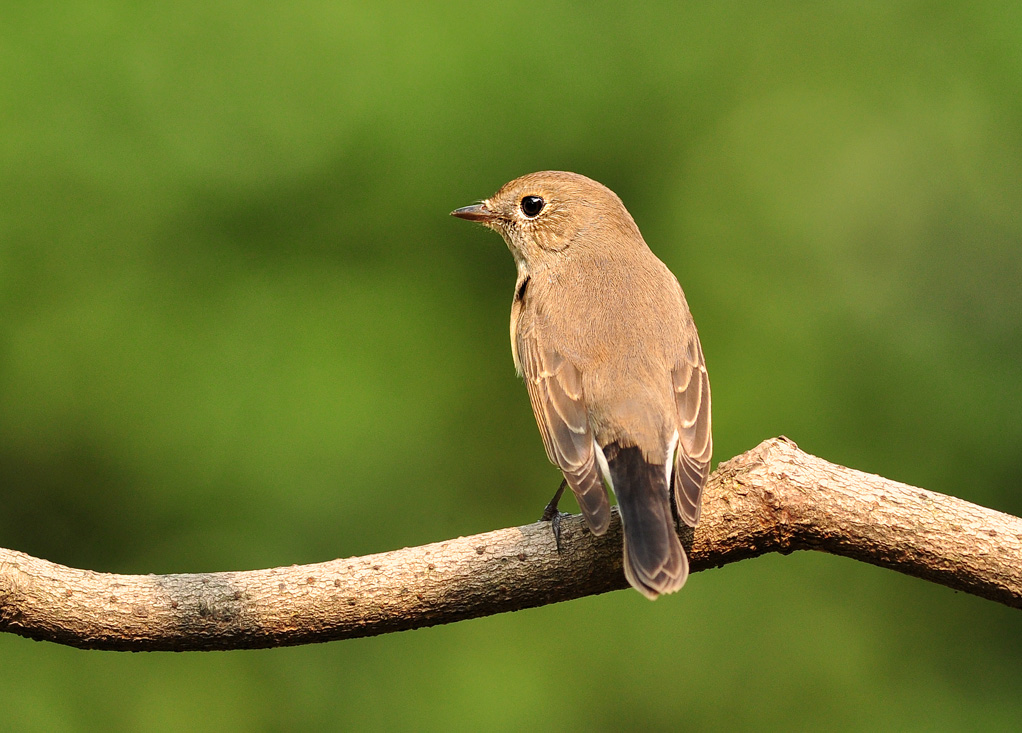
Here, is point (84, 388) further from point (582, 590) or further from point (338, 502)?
point (582, 590)

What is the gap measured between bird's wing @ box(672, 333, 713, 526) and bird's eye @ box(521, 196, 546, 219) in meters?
1.11

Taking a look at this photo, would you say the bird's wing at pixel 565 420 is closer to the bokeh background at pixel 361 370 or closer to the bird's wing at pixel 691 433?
the bird's wing at pixel 691 433

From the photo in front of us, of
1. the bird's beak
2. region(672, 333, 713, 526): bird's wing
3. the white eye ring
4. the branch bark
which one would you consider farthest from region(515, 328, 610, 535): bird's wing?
the bird's beak

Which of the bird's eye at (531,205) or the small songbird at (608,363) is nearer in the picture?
the small songbird at (608,363)

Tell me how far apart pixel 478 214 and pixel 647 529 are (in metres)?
2.46

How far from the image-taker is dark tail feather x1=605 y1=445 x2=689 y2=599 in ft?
12.0

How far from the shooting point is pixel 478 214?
5.84m

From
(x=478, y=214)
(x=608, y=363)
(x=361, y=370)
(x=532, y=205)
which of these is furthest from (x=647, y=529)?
(x=361, y=370)

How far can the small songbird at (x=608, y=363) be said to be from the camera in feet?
12.9

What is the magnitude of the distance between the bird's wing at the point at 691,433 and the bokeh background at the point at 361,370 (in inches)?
153

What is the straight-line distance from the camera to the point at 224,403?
8141mm

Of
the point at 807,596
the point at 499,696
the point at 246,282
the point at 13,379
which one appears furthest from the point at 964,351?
the point at 13,379

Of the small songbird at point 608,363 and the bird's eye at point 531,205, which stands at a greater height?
the bird's eye at point 531,205

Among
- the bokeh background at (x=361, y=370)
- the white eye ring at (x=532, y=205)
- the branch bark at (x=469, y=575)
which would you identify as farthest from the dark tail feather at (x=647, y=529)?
the bokeh background at (x=361, y=370)
